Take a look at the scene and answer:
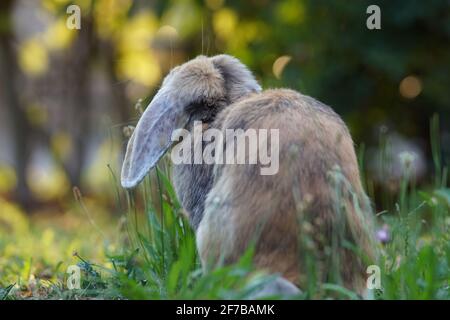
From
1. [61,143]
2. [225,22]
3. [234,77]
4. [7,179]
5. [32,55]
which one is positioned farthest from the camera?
[7,179]

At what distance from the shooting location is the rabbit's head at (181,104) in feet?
12.6

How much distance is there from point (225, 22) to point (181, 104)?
18.3 ft

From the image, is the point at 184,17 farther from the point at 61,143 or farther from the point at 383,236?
the point at 383,236

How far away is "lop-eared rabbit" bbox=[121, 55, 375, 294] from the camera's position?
130 inches

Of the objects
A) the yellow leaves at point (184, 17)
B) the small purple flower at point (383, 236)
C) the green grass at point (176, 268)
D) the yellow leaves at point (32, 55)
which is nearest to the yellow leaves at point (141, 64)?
the yellow leaves at point (32, 55)

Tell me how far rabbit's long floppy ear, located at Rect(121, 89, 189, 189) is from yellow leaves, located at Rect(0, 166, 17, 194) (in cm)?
862

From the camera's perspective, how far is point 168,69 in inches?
373

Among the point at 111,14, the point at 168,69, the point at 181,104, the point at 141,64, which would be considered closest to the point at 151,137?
the point at 181,104

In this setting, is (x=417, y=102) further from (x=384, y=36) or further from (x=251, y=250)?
(x=251, y=250)

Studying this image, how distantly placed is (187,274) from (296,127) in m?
0.75

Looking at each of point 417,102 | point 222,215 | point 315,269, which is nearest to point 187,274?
point 222,215

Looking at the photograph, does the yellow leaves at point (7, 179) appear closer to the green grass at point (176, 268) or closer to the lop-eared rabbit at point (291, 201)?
the green grass at point (176, 268)

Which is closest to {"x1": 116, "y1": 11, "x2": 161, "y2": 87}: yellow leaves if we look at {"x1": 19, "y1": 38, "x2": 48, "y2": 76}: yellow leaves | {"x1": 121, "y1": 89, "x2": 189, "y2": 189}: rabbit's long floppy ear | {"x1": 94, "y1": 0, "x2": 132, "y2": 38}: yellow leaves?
{"x1": 94, "y1": 0, "x2": 132, "y2": 38}: yellow leaves

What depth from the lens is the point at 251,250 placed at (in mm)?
3100
